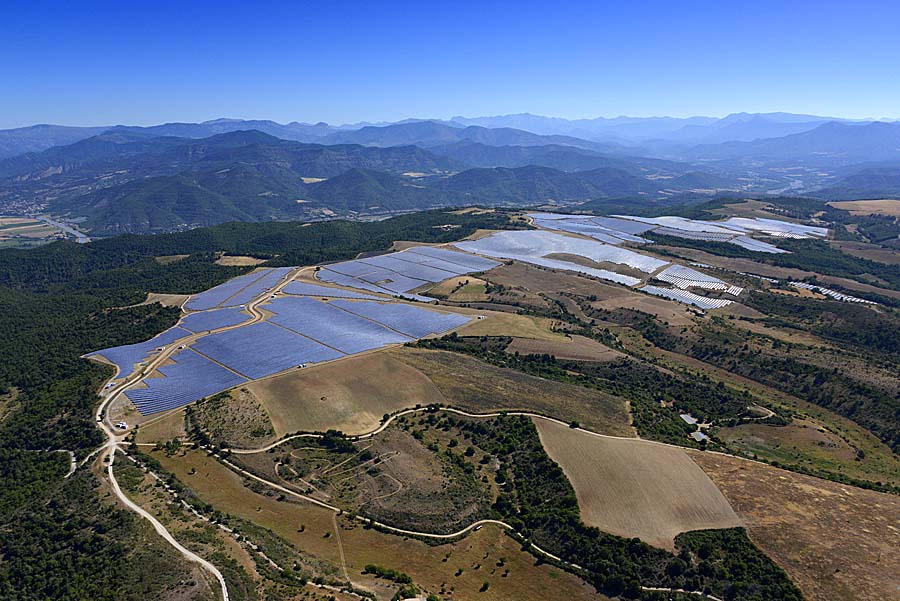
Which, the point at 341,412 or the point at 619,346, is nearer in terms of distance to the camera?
the point at 341,412

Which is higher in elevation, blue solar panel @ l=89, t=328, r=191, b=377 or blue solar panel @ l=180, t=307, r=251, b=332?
blue solar panel @ l=180, t=307, r=251, b=332

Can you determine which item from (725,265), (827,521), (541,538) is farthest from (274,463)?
(725,265)

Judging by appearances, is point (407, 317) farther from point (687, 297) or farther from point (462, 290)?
point (687, 297)

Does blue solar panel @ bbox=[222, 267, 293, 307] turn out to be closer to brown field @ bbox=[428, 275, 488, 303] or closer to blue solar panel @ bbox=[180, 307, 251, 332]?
blue solar panel @ bbox=[180, 307, 251, 332]

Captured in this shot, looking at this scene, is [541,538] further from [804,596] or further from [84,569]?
[84,569]

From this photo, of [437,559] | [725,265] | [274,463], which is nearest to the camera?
[437,559]

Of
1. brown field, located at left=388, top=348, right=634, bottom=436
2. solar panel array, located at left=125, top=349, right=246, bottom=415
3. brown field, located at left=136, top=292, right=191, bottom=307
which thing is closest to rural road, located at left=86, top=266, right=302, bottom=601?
solar panel array, located at left=125, top=349, right=246, bottom=415

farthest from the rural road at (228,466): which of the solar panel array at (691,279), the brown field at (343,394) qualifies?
the solar panel array at (691,279)
